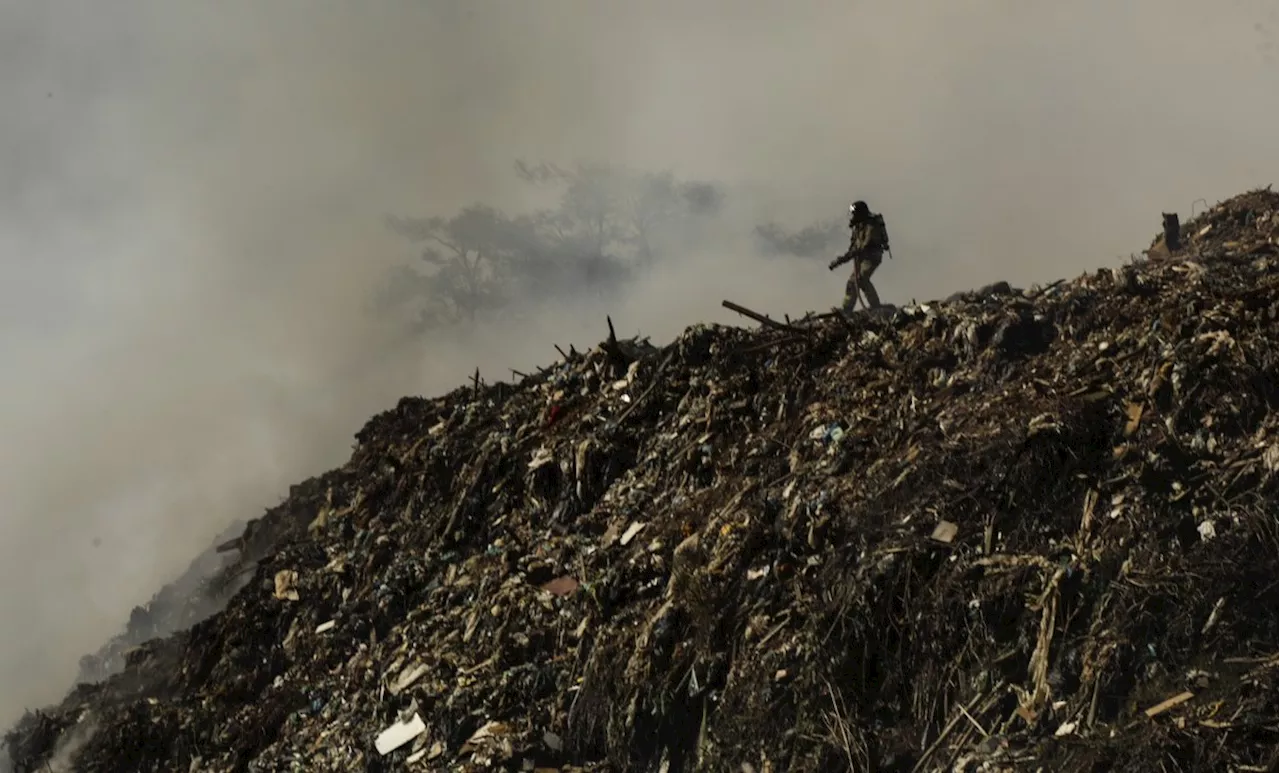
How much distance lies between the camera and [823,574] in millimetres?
6043

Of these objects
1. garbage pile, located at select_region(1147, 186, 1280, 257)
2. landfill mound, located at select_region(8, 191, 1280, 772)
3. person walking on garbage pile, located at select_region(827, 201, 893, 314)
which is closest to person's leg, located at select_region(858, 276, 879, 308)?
person walking on garbage pile, located at select_region(827, 201, 893, 314)

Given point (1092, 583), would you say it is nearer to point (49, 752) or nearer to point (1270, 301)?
point (1270, 301)

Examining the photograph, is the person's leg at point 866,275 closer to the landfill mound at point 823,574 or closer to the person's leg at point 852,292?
the person's leg at point 852,292

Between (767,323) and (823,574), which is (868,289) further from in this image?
(823,574)

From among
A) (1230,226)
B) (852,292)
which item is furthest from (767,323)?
(1230,226)

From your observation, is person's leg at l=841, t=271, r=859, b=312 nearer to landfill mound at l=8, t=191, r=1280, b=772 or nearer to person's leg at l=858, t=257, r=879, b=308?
person's leg at l=858, t=257, r=879, b=308

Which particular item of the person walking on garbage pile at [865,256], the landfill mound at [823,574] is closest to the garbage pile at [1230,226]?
the landfill mound at [823,574]

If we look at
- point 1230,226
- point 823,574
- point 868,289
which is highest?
point 868,289

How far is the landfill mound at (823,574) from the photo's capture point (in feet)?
Result: 16.4

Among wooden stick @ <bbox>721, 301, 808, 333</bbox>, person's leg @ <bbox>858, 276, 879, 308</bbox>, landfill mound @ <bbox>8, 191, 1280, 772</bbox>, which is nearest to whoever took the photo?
landfill mound @ <bbox>8, 191, 1280, 772</bbox>

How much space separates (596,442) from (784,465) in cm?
204

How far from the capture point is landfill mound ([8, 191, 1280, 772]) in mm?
5004

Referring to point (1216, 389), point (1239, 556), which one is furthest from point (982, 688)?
point (1216, 389)

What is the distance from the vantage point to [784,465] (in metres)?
7.36
